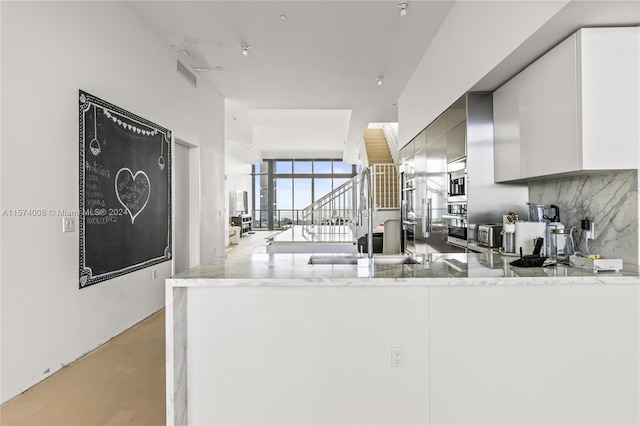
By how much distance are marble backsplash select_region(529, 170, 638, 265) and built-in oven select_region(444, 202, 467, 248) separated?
2.78 feet

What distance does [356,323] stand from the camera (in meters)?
1.71

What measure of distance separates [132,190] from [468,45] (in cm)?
342

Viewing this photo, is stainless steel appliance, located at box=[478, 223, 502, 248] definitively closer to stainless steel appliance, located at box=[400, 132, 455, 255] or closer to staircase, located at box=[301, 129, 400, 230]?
stainless steel appliance, located at box=[400, 132, 455, 255]

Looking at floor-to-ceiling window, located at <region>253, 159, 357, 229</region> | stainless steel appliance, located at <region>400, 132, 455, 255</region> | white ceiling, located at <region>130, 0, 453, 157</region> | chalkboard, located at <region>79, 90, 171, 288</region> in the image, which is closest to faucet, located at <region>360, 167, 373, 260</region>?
stainless steel appliance, located at <region>400, 132, 455, 255</region>

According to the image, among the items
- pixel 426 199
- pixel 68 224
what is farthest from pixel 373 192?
pixel 68 224

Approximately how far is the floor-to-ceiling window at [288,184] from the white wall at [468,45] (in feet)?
38.5

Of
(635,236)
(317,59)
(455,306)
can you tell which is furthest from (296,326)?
(317,59)

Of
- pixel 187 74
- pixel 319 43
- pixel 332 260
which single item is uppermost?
pixel 319 43

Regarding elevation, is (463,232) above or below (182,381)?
above

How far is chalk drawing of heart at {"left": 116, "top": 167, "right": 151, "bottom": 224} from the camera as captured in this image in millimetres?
3316

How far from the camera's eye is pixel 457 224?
3676 millimetres

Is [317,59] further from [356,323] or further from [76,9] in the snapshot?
[356,323]

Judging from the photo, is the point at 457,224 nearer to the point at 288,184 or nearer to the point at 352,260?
the point at 352,260

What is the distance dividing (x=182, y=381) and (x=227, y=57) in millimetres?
4131
